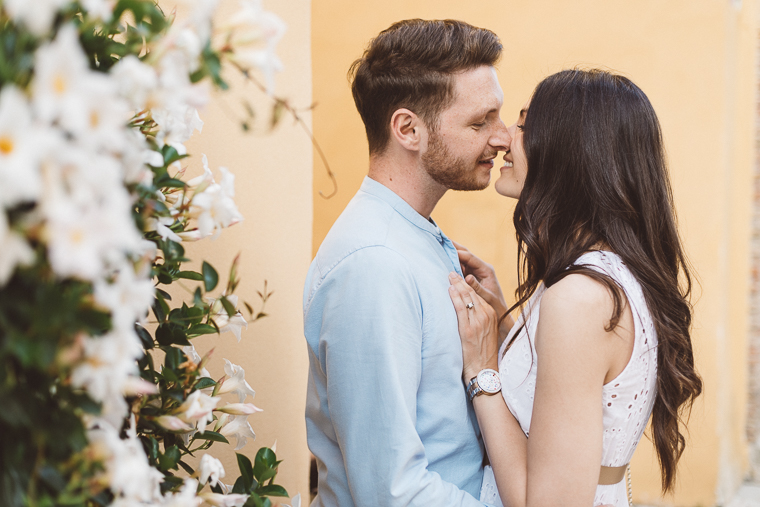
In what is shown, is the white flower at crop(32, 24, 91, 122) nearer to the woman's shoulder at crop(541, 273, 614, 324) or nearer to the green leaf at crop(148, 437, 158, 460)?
the green leaf at crop(148, 437, 158, 460)

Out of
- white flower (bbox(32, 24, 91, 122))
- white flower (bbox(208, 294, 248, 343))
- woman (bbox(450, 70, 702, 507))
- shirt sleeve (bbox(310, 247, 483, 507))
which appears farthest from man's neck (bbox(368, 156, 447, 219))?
white flower (bbox(32, 24, 91, 122))

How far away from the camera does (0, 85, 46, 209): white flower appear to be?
1.39 ft

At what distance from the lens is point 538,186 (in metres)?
1.64

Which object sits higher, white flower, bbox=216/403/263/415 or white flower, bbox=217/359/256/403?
white flower, bbox=217/359/256/403

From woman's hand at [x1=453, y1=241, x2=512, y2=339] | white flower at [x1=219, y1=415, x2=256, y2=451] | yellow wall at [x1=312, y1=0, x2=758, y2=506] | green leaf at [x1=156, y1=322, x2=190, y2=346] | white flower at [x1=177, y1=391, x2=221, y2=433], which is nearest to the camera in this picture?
white flower at [x1=177, y1=391, x2=221, y2=433]

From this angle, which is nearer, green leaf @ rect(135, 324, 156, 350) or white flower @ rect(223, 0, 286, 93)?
white flower @ rect(223, 0, 286, 93)

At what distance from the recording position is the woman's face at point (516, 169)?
175 cm

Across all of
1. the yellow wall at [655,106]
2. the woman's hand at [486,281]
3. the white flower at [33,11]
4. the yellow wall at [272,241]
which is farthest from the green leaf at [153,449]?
the yellow wall at [655,106]

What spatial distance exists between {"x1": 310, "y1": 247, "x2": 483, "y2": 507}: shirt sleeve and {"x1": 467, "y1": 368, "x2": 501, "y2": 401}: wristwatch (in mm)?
191

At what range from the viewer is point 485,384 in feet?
5.19

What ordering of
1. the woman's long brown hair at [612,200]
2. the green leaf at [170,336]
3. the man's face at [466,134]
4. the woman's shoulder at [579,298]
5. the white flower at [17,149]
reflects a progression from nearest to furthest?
the white flower at [17,149], the green leaf at [170,336], the woman's shoulder at [579,298], the woman's long brown hair at [612,200], the man's face at [466,134]

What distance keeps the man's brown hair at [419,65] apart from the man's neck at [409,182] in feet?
A: 0.26

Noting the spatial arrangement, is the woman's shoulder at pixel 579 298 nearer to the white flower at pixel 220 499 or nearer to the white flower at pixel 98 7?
the white flower at pixel 220 499

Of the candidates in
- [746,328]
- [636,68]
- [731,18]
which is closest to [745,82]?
[731,18]
